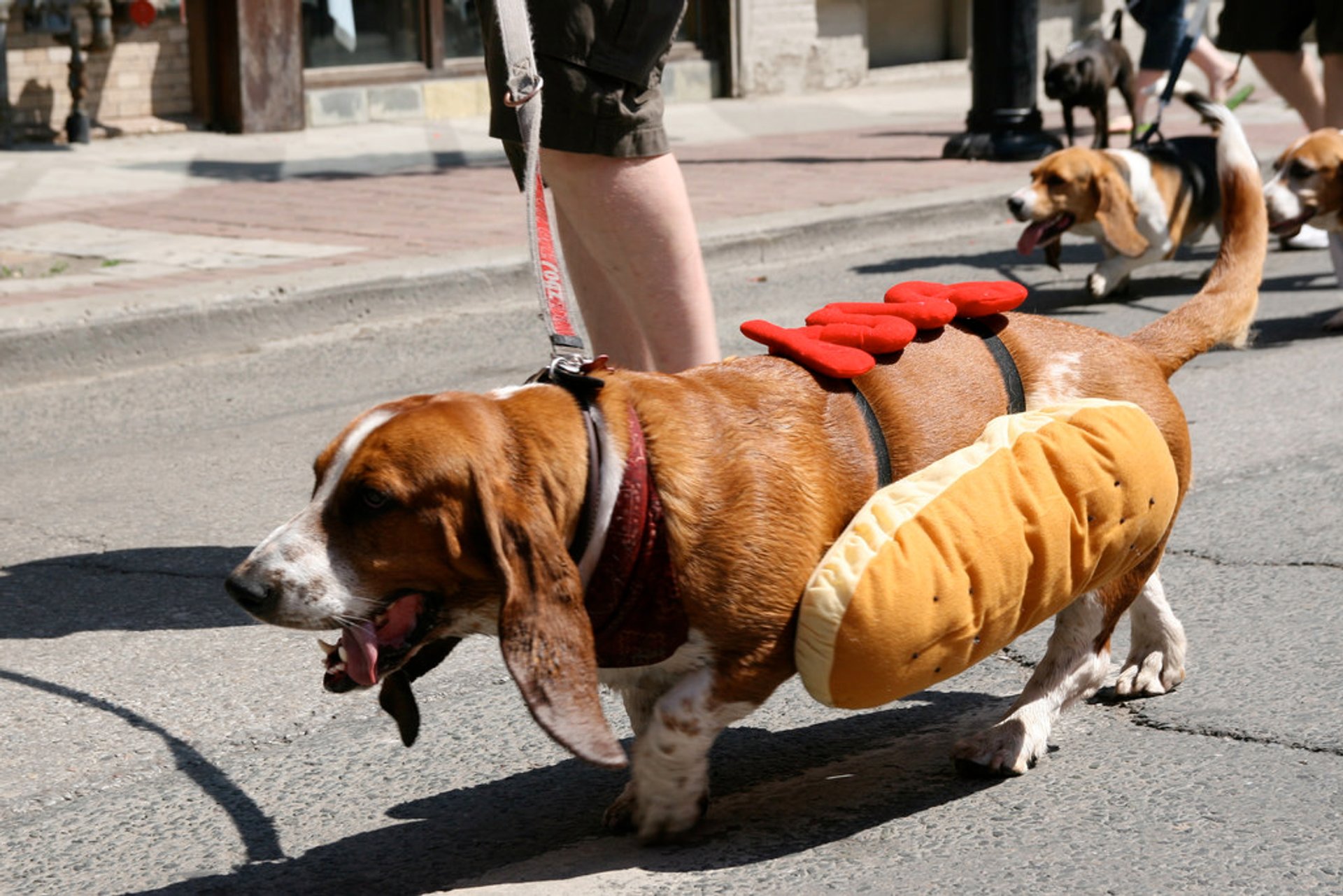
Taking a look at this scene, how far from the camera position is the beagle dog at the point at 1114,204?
7.16 m

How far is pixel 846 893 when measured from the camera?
2.47 metres

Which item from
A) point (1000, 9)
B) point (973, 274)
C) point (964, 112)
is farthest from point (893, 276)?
point (964, 112)

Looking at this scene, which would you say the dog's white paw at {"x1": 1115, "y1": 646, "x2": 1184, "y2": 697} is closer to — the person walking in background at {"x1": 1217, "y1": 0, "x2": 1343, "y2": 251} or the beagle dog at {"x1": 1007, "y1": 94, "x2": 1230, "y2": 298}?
the beagle dog at {"x1": 1007, "y1": 94, "x2": 1230, "y2": 298}

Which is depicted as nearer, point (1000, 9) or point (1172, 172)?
point (1172, 172)

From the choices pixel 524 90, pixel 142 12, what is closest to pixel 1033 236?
pixel 524 90

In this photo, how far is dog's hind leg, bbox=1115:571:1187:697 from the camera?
10.4 ft

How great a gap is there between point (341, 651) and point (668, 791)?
52 centimetres

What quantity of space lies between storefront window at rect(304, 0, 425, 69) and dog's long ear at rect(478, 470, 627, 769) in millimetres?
10852

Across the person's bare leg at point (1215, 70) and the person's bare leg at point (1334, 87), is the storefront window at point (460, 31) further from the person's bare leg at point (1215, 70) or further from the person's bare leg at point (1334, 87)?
the person's bare leg at point (1334, 87)

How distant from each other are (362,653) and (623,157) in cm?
166

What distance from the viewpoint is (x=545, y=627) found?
232 cm

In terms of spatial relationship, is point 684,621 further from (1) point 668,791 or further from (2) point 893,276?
(2) point 893,276

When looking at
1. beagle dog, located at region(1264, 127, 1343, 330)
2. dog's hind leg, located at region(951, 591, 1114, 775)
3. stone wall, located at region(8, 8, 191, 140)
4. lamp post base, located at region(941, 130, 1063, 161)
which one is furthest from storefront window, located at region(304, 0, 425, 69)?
dog's hind leg, located at region(951, 591, 1114, 775)

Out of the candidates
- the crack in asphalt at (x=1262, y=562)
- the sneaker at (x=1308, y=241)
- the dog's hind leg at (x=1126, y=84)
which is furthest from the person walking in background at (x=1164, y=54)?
the crack in asphalt at (x=1262, y=562)
